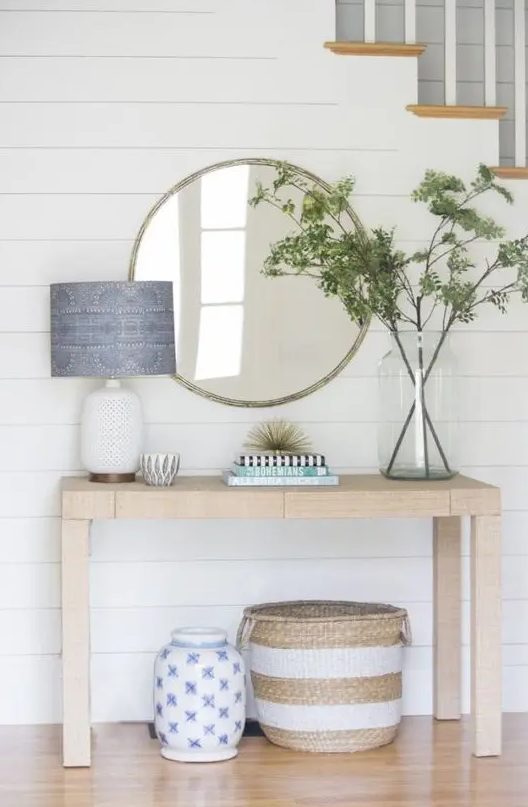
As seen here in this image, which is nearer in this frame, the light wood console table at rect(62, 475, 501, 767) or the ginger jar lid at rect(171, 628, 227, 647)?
the light wood console table at rect(62, 475, 501, 767)

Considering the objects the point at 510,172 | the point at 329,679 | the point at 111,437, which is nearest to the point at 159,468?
the point at 111,437

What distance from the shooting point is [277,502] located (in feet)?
11.7

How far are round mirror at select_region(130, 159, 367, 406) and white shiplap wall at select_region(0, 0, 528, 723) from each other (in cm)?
6

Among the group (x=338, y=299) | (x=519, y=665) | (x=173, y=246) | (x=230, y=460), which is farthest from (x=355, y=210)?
(x=519, y=665)

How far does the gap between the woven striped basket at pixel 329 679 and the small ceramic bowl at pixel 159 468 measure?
0.49 meters

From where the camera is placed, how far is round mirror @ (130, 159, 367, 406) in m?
4.04

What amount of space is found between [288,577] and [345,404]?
1.90ft

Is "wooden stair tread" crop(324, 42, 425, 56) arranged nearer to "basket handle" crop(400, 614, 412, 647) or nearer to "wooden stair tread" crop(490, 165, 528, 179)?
"wooden stair tread" crop(490, 165, 528, 179)

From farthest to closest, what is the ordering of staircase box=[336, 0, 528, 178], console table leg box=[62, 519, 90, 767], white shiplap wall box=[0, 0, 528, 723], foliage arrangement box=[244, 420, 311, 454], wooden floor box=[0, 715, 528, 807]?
1. staircase box=[336, 0, 528, 178]
2. white shiplap wall box=[0, 0, 528, 723]
3. foliage arrangement box=[244, 420, 311, 454]
4. console table leg box=[62, 519, 90, 767]
5. wooden floor box=[0, 715, 528, 807]

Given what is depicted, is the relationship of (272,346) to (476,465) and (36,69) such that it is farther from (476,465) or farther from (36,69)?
(36,69)

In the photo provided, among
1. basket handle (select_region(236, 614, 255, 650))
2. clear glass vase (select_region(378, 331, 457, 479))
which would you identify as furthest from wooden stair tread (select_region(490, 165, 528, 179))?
basket handle (select_region(236, 614, 255, 650))

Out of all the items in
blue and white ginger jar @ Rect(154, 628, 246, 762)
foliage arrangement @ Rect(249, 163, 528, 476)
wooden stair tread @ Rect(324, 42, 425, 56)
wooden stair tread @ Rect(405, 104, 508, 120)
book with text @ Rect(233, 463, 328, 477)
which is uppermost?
wooden stair tread @ Rect(324, 42, 425, 56)

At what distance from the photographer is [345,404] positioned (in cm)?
412

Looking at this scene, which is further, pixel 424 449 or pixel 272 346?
pixel 272 346
